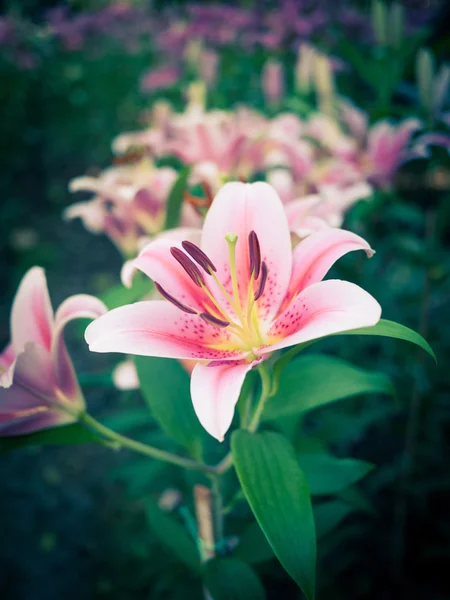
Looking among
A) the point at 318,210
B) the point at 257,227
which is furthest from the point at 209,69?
the point at 257,227

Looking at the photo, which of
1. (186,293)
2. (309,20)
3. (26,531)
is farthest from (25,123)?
(186,293)

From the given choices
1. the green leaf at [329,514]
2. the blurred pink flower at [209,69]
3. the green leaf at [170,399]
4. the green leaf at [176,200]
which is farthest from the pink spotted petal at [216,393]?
the blurred pink flower at [209,69]

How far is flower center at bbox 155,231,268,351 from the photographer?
531 mm

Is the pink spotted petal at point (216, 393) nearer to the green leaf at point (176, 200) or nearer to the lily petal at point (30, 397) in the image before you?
the lily petal at point (30, 397)

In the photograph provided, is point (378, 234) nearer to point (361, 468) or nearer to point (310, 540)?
point (361, 468)

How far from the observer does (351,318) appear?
44cm

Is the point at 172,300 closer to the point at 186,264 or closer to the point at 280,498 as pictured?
the point at 186,264

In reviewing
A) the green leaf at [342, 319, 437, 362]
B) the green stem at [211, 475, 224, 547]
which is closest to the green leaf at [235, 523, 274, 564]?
the green stem at [211, 475, 224, 547]

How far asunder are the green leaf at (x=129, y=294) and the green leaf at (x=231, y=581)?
38cm

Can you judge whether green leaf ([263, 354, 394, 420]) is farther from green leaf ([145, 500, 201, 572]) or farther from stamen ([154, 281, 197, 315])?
green leaf ([145, 500, 201, 572])

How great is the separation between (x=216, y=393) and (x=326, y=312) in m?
0.13

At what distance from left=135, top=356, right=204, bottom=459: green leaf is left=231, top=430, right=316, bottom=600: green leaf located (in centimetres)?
16

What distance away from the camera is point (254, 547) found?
0.77 metres

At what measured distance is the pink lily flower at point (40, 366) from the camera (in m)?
0.56
